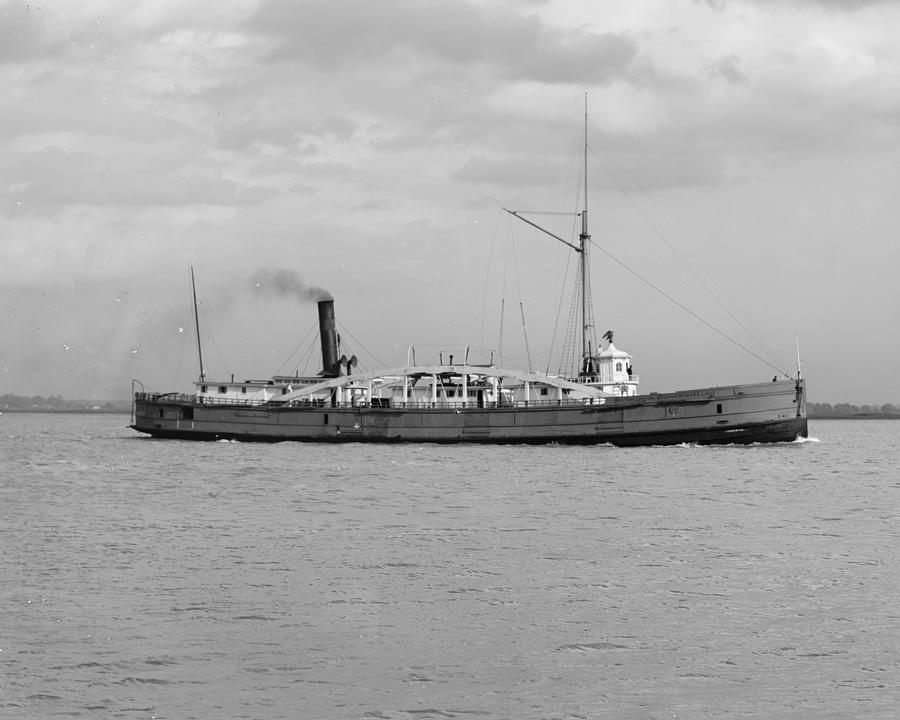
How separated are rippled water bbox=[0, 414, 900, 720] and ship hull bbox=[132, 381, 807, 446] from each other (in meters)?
22.7

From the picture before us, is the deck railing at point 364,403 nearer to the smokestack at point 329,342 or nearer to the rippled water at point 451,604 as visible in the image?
the smokestack at point 329,342

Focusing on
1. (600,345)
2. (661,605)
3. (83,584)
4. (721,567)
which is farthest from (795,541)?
(600,345)

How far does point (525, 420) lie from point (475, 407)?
4.20 metres

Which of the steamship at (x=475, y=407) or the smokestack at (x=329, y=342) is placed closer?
the steamship at (x=475, y=407)

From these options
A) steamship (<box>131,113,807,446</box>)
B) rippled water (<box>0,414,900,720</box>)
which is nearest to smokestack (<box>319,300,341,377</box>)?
steamship (<box>131,113,807,446</box>)

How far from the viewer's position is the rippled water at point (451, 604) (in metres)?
14.4

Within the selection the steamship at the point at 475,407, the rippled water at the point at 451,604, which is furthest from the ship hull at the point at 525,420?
the rippled water at the point at 451,604

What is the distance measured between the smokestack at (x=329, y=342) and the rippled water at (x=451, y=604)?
40.0 meters

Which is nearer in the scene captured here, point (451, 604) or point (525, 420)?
point (451, 604)

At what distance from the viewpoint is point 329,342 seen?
82.0 m

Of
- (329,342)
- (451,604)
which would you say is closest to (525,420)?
(329,342)

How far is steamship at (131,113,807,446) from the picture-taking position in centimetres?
6556

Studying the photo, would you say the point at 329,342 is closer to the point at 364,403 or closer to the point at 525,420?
the point at 364,403

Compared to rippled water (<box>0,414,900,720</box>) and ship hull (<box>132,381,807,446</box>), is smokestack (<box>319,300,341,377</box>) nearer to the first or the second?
ship hull (<box>132,381,807,446</box>)
